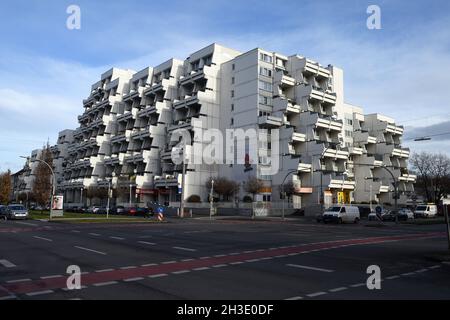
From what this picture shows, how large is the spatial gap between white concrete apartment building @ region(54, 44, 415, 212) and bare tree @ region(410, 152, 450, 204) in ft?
12.7

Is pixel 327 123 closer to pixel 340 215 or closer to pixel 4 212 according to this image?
pixel 340 215

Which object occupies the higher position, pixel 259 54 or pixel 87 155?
pixel 259 54

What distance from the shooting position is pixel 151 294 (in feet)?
27.1

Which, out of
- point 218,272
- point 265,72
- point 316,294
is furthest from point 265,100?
point 316,294

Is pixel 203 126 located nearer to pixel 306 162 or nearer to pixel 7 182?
pixel 306 162

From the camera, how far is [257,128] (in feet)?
220

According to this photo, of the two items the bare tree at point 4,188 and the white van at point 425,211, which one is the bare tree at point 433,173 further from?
the bare tree at point 4,188

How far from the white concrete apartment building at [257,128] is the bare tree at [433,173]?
3861mm

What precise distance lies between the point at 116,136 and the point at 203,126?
2809 cm

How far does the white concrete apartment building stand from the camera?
67750mm

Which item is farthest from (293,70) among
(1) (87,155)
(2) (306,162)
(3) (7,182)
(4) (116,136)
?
(3) (7,182)

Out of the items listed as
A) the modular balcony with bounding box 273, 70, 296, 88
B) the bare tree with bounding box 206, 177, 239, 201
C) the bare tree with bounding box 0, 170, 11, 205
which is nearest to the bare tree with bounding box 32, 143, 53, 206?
the bare tree with bounding box 206, 177, 239, 201

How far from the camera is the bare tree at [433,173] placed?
89.2 meters

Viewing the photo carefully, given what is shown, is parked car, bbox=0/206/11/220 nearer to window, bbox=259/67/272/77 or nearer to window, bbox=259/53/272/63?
window, bbox=259/67/272/77
